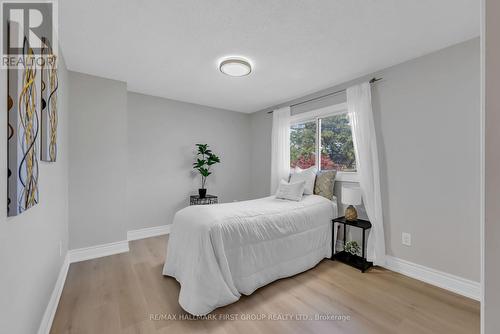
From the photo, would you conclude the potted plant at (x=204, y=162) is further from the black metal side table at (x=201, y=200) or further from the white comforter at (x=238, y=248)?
the white comforter at (x=238, y=248)

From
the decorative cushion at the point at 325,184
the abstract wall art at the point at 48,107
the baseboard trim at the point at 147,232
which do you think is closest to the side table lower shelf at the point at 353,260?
the decorative cushion at the point at 325,184

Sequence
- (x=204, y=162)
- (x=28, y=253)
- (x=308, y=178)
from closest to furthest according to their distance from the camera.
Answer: (x=28, y=253), (x=308, y=178), (x=204, y=162)

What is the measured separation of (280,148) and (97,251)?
10.2 feet

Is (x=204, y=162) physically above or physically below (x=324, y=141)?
below

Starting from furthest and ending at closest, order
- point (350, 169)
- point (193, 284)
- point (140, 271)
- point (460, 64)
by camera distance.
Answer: point (350, 169), point (140, 271), point (460, 64), point (193, 284)

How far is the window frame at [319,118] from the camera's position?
9.86ft

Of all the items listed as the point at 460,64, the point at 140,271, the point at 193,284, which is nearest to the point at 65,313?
the point at 140,271

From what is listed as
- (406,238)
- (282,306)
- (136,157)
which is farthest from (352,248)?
(136,157)

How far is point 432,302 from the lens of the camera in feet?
6.35

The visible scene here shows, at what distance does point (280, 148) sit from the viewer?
3.89m

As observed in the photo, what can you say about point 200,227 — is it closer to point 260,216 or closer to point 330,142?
point 260,216

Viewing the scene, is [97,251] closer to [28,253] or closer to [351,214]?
[28,253]

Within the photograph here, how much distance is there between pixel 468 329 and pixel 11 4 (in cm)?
344

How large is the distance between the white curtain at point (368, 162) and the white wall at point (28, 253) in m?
3.00
